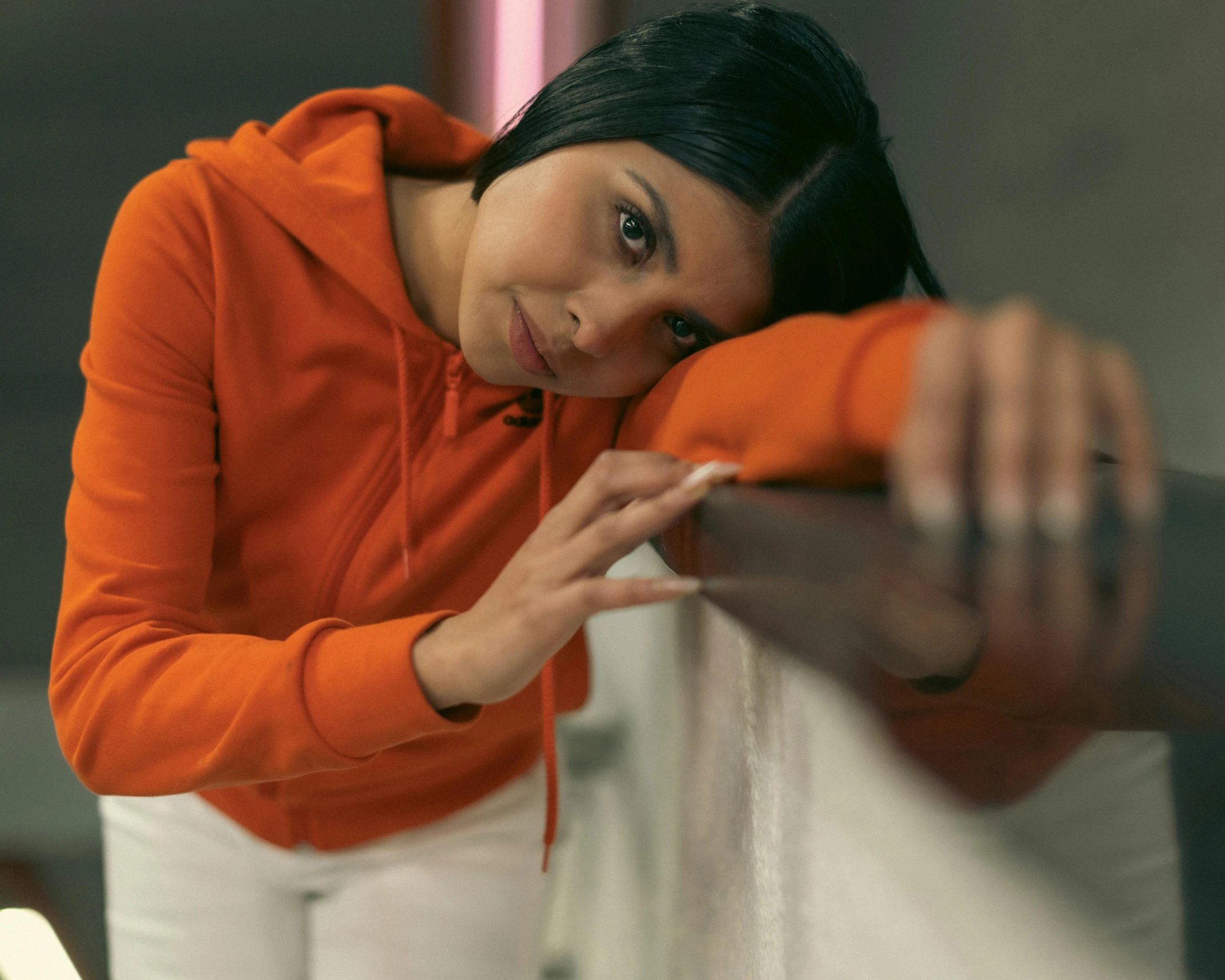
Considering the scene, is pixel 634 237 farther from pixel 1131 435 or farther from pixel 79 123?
pixel 79 123

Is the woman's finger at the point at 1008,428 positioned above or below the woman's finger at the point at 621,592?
above

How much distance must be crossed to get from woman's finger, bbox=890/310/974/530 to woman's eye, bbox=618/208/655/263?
19 cm

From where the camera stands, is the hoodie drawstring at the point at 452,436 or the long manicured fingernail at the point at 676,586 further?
the hoodie drawstring at the point at 452,436

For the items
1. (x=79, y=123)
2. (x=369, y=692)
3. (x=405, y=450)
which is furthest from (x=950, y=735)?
(x=79, y=123)

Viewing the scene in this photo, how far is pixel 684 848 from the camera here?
1.50 feet

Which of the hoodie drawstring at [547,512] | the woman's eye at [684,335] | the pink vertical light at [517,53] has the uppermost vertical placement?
the pink vertical light at [517,53]

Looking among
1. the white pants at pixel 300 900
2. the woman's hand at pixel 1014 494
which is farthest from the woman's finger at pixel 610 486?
the white pants at pixel 300 900

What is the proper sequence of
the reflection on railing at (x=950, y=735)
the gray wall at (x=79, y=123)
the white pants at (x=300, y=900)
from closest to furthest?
the reflection on railing at (x=950, y=735) → the white pants at (x=300, y=900) → the gray wall at (x=79, y=123)

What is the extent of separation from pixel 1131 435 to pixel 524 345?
265 millimetres

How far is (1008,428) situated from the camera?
0.20 m

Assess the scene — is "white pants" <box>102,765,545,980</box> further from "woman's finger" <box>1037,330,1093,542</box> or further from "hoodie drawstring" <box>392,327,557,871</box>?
"woman's finger" <box>1037,330,1093,542</box>

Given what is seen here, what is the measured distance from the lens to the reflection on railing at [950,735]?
154 mm

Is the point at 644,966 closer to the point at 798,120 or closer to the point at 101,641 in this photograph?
the point at 101,641

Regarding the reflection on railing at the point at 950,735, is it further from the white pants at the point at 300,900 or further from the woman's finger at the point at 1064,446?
the white pants at the point at 300,900
